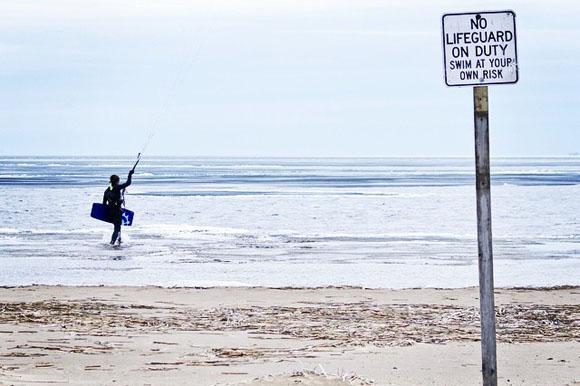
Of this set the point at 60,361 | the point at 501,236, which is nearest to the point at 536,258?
the point at 501,236

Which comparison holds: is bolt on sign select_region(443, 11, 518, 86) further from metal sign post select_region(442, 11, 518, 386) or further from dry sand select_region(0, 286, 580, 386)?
dry sand select_region(0, 286, 580, 386)

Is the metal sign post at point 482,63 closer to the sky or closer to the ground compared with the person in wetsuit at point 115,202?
closer to the sky

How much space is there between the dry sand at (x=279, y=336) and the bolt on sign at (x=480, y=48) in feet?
7.45

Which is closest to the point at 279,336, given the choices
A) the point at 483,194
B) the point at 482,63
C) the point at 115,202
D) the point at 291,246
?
the point at 483,194

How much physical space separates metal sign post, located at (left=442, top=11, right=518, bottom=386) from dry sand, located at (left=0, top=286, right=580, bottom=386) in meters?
1.79

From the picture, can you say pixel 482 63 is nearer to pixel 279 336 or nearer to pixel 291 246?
pixel 279 336

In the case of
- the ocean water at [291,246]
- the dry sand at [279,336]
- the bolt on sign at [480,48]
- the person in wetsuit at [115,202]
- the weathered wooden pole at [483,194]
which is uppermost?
the bolt on sign at [480,48]

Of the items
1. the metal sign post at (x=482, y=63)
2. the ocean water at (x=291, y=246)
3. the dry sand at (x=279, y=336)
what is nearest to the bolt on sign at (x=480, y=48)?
the metal sign post at (x=482, y=63)

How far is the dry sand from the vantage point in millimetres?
6910

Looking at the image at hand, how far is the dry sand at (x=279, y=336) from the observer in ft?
22.7

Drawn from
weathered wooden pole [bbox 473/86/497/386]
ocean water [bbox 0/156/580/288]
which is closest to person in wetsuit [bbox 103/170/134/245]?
ocean water [bbox 0/156/580/288]

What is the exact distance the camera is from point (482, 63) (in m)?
4.71

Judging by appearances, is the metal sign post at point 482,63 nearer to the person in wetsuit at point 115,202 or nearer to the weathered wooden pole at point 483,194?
the weathered wooden pole at point 483,194

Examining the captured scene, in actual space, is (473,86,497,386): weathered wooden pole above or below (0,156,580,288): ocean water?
above
